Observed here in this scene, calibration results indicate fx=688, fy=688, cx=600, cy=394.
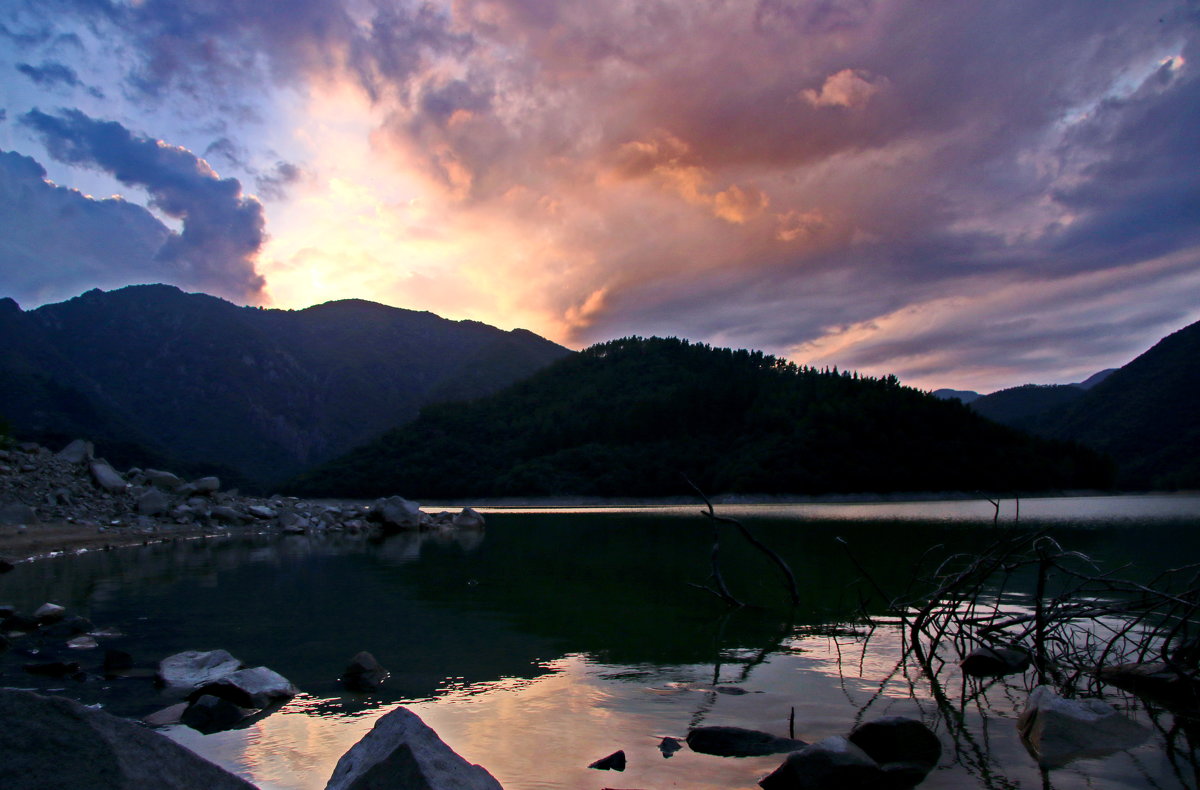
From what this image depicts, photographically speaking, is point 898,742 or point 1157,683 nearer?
point 898,742

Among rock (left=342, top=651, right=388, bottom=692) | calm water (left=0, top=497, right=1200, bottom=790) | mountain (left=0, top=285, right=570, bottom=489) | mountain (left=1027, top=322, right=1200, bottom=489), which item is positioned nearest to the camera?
calm water (left=0, top=497, right=1200, bottom=790)

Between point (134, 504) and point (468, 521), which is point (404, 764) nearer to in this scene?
point (134, 504)

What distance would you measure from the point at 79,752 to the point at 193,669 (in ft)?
19.0

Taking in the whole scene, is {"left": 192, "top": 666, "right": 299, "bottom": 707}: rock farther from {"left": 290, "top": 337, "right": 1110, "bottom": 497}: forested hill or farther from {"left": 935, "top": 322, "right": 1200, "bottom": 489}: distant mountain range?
{"left": 935, "top": 322, "right": 1200, "bottom": 489}: distant mountain range

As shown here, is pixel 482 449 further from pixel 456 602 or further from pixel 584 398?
pixel 456 602

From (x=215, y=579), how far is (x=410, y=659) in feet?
36.8

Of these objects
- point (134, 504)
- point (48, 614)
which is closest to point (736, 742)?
point (48, 614)

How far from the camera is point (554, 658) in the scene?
33.0ft

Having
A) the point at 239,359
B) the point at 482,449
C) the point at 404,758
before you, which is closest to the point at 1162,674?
the point at 404,758

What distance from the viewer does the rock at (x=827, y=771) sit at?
5.37 metres

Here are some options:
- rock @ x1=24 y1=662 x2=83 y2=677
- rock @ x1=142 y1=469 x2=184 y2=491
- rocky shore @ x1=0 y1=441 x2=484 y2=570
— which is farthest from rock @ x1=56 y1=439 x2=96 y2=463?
rock @ x1=24 y1=662 x2=83 y2=677

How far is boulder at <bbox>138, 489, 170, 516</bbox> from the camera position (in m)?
31.3

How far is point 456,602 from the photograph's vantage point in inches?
602

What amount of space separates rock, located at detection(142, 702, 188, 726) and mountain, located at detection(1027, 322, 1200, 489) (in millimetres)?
100211
